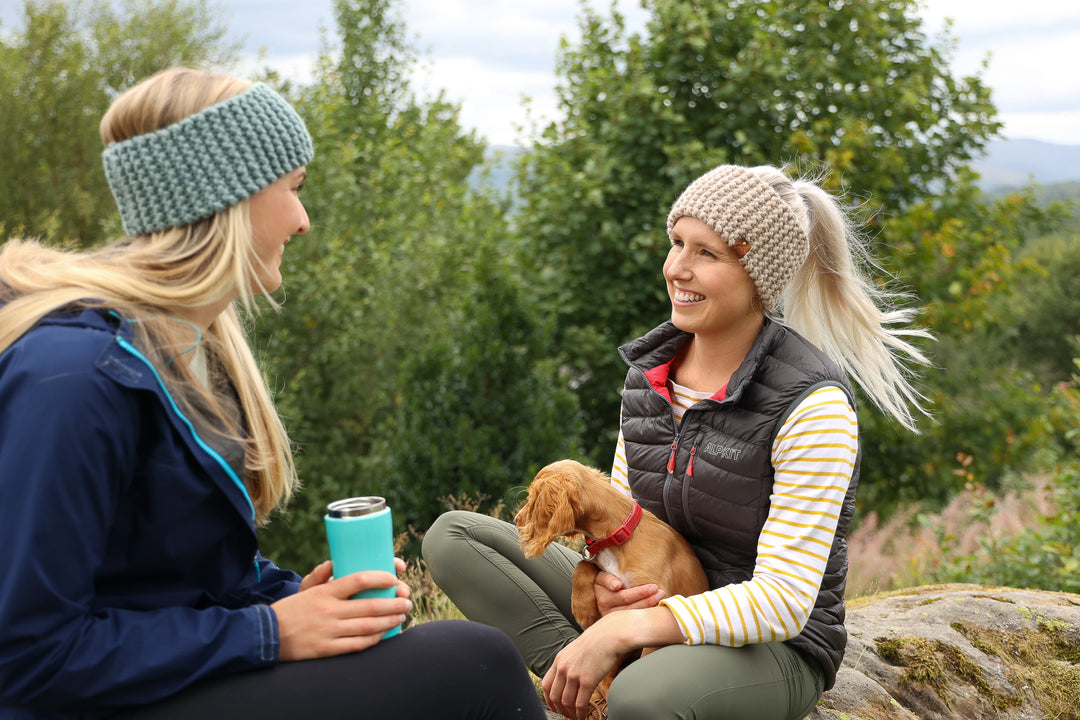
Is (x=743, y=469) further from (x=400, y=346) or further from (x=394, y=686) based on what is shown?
(x=400, y=346)

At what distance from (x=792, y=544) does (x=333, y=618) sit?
4.07 ft

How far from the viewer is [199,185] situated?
1793 millimetres

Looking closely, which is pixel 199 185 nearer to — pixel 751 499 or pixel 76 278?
pixel 76 278

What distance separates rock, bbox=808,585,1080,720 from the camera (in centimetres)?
320

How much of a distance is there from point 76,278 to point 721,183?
1769mm

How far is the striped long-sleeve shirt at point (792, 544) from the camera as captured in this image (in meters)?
2.27

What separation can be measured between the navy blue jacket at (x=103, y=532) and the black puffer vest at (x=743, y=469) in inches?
52.7

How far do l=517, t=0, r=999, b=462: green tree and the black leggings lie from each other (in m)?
5.61

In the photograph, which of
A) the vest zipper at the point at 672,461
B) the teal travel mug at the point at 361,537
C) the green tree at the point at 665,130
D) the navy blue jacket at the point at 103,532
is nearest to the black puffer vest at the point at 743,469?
the vest zipper at the point at 672,461

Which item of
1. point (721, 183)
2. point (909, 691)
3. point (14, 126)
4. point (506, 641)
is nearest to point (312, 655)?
point (506, 641)

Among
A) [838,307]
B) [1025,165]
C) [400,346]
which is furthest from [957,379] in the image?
[1025,165]

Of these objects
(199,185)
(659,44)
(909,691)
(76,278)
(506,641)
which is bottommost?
(909,691)

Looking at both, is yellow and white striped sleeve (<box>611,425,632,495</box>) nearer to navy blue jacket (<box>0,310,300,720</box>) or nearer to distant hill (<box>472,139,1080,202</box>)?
navy blue jacket (<box>0,310,300,720</box>)

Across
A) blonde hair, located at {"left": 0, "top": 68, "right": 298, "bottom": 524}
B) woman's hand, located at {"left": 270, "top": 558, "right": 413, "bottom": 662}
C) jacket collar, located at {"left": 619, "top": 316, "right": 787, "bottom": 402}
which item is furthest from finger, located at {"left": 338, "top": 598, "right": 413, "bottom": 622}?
jacket collar, located at {"left": 619, "top": 316, "right": 787, "bottom": 402}
